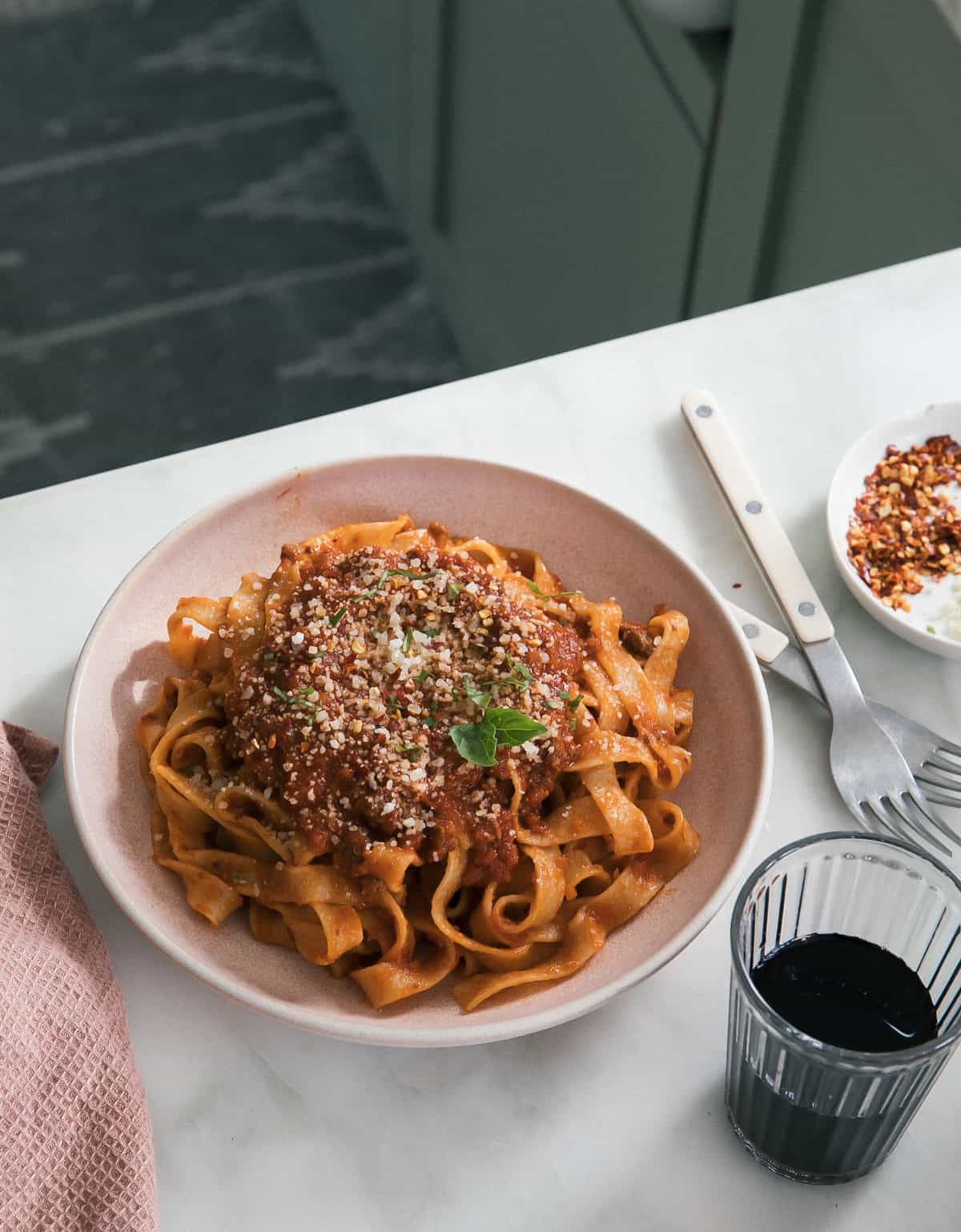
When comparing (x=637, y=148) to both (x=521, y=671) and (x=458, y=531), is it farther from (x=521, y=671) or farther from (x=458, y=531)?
(x=521, y=671)

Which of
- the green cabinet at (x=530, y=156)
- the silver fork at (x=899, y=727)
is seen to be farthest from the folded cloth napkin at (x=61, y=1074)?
the green cabinet at (x=530, y=156)

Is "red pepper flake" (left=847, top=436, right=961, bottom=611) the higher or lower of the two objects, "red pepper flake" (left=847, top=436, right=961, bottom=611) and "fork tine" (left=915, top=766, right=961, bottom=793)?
the higher

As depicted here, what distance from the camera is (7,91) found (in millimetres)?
4469

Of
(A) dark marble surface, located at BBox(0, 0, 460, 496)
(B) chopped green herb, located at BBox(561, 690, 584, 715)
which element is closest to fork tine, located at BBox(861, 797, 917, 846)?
(B) chopped green herb, located at BBox(561, 690, 584, 715)

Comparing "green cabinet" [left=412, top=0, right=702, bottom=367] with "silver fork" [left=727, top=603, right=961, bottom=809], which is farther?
"green cabinet" [left=412, top=0, right=702, bottom=367]

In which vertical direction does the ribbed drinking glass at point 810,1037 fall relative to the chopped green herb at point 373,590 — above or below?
below

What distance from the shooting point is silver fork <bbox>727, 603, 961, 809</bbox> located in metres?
1.60

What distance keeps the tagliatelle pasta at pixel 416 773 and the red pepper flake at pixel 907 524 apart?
32 centimetres

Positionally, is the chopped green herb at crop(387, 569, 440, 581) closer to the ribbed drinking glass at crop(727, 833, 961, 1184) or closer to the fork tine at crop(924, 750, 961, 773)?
the ribbed drinking glass at crop(727, 833, 961, 1184)

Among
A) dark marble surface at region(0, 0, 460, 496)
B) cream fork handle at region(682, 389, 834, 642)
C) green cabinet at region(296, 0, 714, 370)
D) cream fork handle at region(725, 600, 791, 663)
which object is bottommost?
dark marble surface at region(0, 0, 460, 496)

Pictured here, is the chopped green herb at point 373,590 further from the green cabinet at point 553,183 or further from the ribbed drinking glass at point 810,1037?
the green cabinet at point 553,183

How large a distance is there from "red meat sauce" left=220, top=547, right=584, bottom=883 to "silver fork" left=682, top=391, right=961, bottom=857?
12.3 inches

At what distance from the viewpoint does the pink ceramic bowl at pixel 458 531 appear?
1.33 meters

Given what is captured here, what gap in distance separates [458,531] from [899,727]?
22.1 inches
